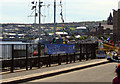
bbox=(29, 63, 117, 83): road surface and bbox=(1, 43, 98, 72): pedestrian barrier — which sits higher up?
bbox=(1, 43, 98, 72): pedestrian barrier

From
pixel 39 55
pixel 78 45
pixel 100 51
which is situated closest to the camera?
pixel 39 55

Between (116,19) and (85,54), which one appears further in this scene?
(116,19)

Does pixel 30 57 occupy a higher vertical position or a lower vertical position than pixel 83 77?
higher

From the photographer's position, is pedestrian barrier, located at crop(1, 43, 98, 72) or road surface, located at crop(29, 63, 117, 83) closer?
road surface, located at crop(29, 63, 117, 83)

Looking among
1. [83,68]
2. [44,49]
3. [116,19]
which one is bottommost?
[83,68]

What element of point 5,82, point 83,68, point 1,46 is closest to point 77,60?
point 83,68

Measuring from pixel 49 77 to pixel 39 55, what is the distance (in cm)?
435

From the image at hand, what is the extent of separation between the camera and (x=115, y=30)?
139 meters

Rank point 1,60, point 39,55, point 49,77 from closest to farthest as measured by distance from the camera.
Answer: point 49,77 < point 1,60 < point 39,55

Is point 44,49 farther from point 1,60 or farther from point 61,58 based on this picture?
point 1,60

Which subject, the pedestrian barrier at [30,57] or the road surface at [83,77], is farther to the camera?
the pedestrian barrier at [30,57]

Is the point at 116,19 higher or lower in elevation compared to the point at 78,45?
higher

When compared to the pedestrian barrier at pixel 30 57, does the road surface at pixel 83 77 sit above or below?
below

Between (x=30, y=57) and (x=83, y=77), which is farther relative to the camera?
(x=30, y=57)
